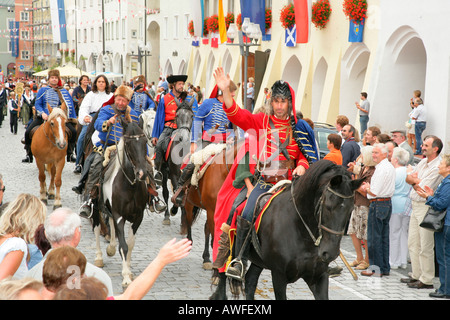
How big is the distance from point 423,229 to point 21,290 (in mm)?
6702

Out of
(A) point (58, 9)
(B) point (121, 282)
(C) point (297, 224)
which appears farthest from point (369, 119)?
(A) point (58, 9)

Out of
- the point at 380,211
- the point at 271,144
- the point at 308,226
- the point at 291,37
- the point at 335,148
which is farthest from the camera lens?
the point at 291,37

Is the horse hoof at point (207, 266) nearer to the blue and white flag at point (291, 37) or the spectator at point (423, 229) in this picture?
the spectator at point (423, 229)

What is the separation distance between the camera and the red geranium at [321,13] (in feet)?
85.8

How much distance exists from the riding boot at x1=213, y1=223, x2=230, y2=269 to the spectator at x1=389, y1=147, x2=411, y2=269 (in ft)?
11.9

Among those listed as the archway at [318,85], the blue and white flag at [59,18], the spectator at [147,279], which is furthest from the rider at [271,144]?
the blue and white flag at [59,18]

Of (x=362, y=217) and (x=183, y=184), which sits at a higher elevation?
(x=183, y=184)

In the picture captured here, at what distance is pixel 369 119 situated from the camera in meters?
22.6

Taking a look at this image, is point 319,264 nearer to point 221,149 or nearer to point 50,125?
point 221,149

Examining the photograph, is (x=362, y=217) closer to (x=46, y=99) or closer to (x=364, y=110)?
(x=46, y=99)

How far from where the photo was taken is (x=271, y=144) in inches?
272

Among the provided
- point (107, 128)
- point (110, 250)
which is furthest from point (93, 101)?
point (110, 250)

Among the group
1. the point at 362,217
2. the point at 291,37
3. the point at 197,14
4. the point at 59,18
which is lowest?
the point at 362,217
